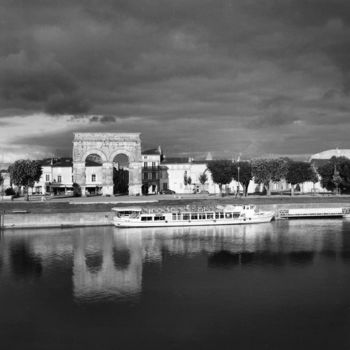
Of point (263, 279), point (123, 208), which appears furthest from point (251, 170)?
point (263, 279)

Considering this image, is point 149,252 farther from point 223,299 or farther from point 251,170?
point 251,170

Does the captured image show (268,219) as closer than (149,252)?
No

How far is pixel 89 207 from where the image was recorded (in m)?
74.6

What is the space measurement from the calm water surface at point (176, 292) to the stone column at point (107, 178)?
1412 inches

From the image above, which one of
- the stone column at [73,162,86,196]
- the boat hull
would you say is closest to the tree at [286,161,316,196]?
the boat hull

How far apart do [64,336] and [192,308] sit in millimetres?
8422

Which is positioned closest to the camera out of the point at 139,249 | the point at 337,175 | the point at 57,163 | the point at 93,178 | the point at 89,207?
the point at 139,249

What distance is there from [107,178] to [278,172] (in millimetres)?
33400

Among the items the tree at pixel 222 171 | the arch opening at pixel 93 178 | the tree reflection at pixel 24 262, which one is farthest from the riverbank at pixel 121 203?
the arch opening at pixel 93 178

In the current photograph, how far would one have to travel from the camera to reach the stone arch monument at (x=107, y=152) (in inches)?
3730

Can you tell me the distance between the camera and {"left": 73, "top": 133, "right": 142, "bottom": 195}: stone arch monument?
9475 centimetres

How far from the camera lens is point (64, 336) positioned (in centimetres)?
2653

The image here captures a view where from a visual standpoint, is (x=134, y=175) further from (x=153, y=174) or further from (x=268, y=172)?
(x=268, y=172)

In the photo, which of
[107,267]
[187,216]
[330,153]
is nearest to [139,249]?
[107,267]
